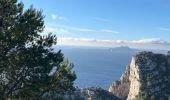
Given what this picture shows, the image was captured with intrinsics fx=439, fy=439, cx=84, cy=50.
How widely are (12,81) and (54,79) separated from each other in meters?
4.66

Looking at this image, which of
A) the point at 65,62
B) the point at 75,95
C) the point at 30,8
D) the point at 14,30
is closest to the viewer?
the point at 14,30

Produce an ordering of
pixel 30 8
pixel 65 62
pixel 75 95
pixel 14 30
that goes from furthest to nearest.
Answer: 1. pixel 75 95
2. pixel 65 62
3. pixel 30 8
4. pixel 14 30

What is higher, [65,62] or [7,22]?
[7,22]

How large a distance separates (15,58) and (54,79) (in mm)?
4923

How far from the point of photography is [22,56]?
4391 centimetres

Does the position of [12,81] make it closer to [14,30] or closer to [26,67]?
[26,67]

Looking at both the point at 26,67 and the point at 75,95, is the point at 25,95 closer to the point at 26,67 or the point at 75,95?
the point at 26,67

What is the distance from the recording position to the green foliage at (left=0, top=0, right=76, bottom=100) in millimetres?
42906

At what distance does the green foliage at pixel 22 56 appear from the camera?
1689 inches

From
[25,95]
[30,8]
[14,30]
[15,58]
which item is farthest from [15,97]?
[30,8]

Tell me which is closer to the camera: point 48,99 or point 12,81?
point 12,81

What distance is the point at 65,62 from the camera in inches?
2002

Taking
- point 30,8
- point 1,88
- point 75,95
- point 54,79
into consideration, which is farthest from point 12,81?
point 75,95

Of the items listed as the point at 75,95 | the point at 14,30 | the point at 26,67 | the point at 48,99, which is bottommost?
the point at 75,95
